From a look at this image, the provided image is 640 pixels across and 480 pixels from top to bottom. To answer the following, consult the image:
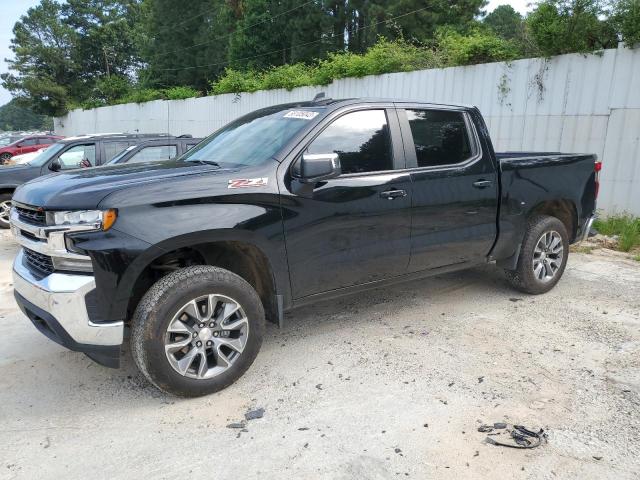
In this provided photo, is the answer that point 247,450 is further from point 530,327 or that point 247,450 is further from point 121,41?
point 121,41

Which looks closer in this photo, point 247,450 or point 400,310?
point 247,450

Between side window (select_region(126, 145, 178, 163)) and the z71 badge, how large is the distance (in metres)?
5.10

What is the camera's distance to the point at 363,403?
3.31 meters

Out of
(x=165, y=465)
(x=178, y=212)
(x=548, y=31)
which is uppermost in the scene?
(x=548, y=31)

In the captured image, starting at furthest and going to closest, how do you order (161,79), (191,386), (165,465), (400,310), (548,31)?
(161,79), (548,31), (400,310), (191,386), (165,465)

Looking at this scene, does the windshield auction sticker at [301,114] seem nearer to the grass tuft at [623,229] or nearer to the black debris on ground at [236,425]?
the black debris on ground at [236,425]

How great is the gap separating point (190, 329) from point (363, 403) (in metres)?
1.17

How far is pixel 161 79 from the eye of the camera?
1682 inches

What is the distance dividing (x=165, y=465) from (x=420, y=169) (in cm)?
282

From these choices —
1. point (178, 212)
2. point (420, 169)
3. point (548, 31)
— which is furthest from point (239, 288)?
point (548, 31)

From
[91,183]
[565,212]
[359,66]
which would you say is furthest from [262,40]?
[91,183]

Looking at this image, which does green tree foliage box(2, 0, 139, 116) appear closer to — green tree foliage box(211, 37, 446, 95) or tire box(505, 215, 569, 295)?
green tree foliage box(211, 37, 446, 95)

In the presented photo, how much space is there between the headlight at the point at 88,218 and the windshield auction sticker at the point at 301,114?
1591 mm

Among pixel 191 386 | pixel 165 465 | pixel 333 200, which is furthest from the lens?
pixel 333 200
